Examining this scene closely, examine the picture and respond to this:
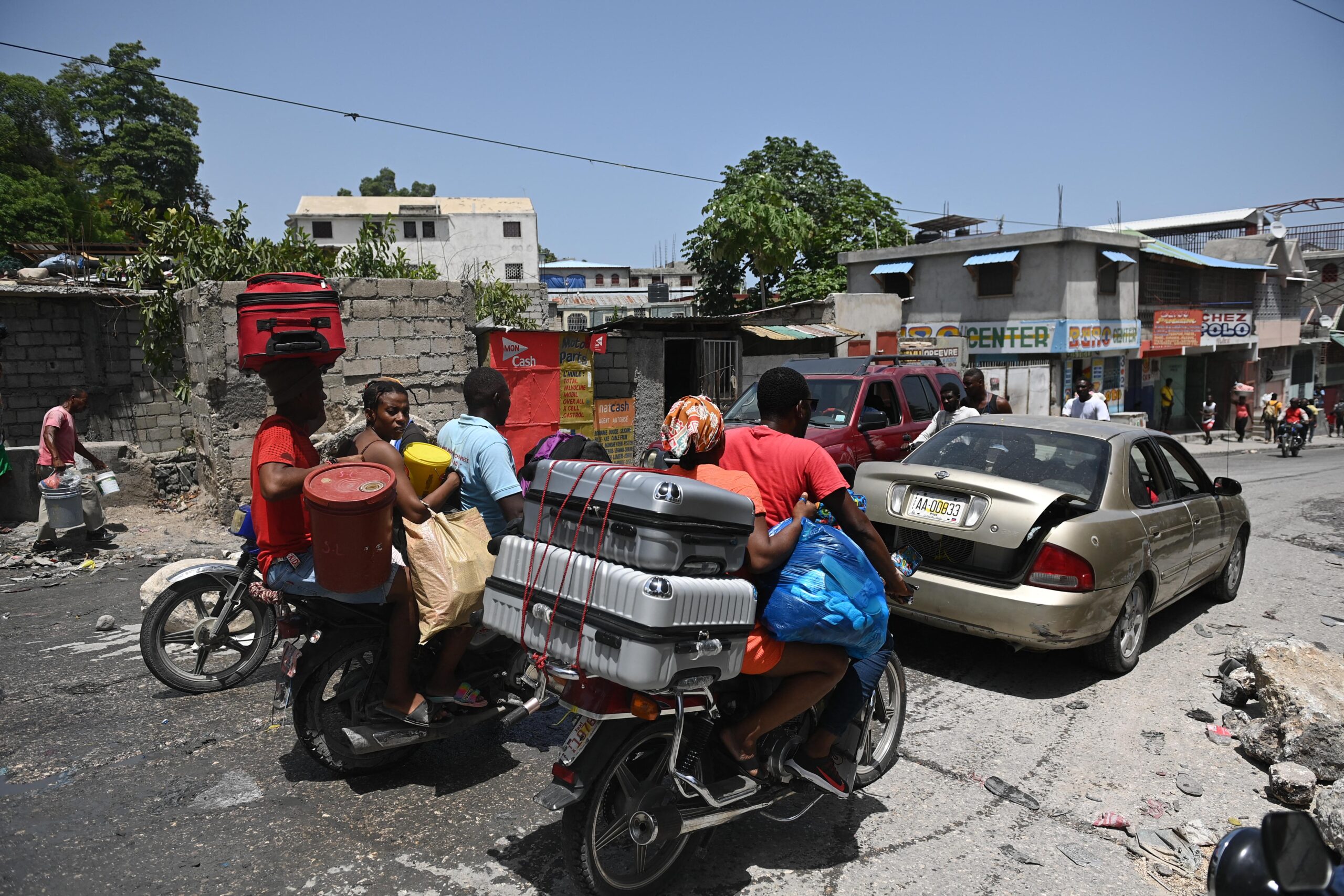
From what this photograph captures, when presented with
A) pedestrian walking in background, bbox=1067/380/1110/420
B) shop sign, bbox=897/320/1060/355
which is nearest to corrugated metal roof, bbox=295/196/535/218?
shop sign, bbox=897/320/1060/355

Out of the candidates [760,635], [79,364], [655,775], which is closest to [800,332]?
[79,364]

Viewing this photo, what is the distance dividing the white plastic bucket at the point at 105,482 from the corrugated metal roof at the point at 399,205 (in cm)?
4721

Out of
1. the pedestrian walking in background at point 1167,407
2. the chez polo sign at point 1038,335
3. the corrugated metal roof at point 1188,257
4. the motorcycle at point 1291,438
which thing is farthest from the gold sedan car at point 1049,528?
the pedestrian walking in background at point 1167,407

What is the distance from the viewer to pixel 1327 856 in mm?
1536

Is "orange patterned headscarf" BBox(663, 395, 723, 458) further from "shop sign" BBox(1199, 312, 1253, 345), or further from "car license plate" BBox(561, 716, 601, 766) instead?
"shop sign" BBox(1199, 312, 1253, 345)

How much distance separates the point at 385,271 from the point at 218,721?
9.17 metres

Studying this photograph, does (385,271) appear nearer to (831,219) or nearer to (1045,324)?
(1045,324)

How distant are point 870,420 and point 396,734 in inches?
270

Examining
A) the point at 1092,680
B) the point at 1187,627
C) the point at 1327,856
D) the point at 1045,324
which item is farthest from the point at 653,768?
the point at 1045,324

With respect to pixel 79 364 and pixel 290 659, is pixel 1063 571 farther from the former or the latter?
pixel 79 364

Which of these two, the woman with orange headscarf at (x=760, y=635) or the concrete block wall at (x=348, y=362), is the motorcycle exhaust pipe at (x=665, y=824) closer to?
the woman with orange headscarf at (x=760, y=635)

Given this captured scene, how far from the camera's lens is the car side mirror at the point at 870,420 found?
940cm

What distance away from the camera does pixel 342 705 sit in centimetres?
385

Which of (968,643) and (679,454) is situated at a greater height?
(679,454)
